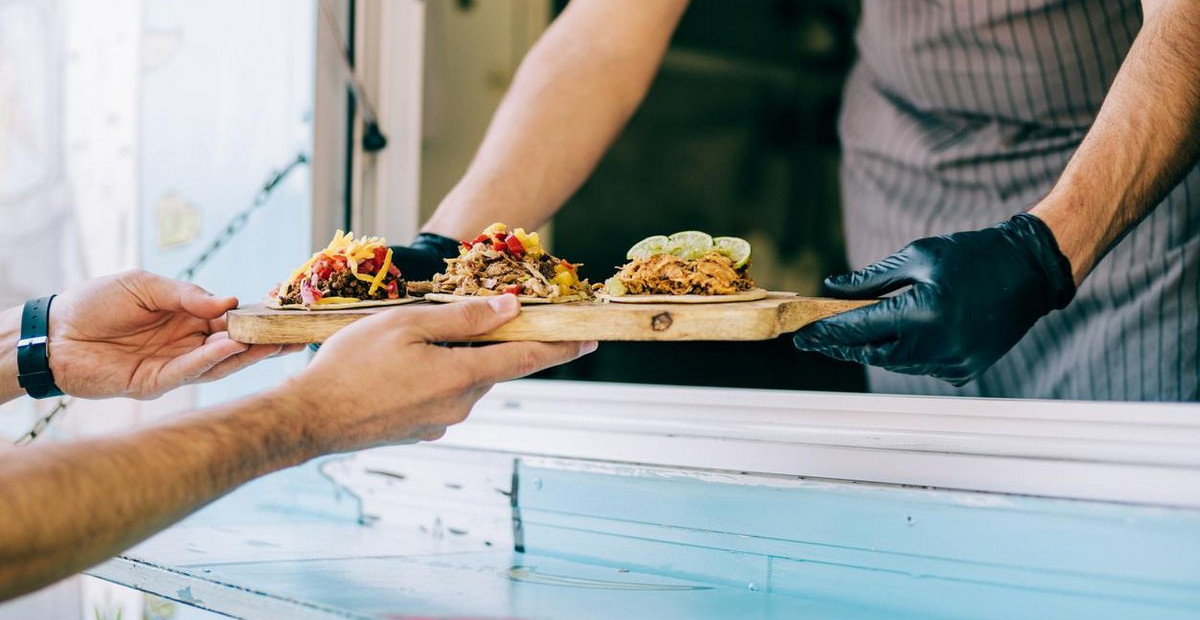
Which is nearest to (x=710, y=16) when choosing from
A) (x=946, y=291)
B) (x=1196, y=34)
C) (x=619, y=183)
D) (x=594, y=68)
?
(x=619, y=183)

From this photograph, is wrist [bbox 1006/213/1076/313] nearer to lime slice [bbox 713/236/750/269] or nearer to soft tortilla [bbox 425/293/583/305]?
lime slice [bbox 713/236/750/269]

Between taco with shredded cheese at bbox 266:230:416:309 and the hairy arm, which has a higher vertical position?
taco with shredded cheese at bbox 266:230:416:309

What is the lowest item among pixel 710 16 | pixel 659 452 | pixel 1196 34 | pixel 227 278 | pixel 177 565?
pixel 177 565

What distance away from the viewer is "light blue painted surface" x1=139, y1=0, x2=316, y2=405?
232 cm

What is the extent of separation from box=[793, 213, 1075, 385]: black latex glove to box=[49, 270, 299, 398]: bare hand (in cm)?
89

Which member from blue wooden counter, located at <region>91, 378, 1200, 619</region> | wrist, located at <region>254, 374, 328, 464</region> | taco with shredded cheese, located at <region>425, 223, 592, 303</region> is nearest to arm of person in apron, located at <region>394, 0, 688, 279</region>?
taco with shredded cheese, located at <region>425, 223, 592, 303</region>

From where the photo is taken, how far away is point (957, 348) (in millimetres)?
1232

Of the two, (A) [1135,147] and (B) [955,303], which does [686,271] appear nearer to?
(B) [955,303]

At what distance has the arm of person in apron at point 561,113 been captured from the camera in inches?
79.7

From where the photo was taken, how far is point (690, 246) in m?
1.54

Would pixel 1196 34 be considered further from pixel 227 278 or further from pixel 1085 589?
pixel 227 278

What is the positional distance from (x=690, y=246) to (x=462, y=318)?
40 centimetres

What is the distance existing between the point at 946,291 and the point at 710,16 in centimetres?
344

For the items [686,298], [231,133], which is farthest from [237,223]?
[686,298]
